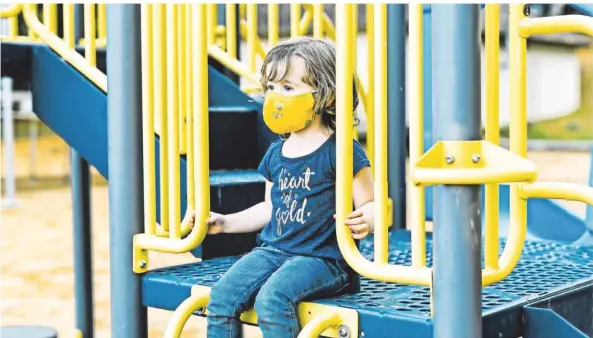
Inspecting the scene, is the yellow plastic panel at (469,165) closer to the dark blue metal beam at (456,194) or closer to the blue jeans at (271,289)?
the dark blue metal beam at (456,194)

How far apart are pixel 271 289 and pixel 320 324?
0.47ft

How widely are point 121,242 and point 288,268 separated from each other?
0.56 meters

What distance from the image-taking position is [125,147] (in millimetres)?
2416

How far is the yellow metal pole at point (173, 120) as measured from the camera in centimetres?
236

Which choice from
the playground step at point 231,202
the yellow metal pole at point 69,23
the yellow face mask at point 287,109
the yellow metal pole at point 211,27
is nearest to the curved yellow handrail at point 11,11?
the yellow metal pole at point 69,23

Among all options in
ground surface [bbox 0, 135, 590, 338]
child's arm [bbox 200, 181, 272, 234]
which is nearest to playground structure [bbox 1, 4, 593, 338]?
child's arm [bbox 200, 181, 272, 234]

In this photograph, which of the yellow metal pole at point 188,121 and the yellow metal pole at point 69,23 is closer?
the yellow metal pole at point 188,121

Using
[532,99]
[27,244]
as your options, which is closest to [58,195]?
[27,244]

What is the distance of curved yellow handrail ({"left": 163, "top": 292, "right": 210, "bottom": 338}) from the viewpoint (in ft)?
7.28

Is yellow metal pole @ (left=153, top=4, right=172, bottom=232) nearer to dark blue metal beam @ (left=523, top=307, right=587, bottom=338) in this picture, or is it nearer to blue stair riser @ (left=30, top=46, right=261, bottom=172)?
blue stair riser @ (left=30, top=46, right=261, bottom=172)

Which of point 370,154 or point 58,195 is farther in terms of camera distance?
point 58,195

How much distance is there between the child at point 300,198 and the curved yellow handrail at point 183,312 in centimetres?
9

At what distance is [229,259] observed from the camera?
2713 mm

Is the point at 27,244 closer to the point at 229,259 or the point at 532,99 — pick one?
the point at 229,259
